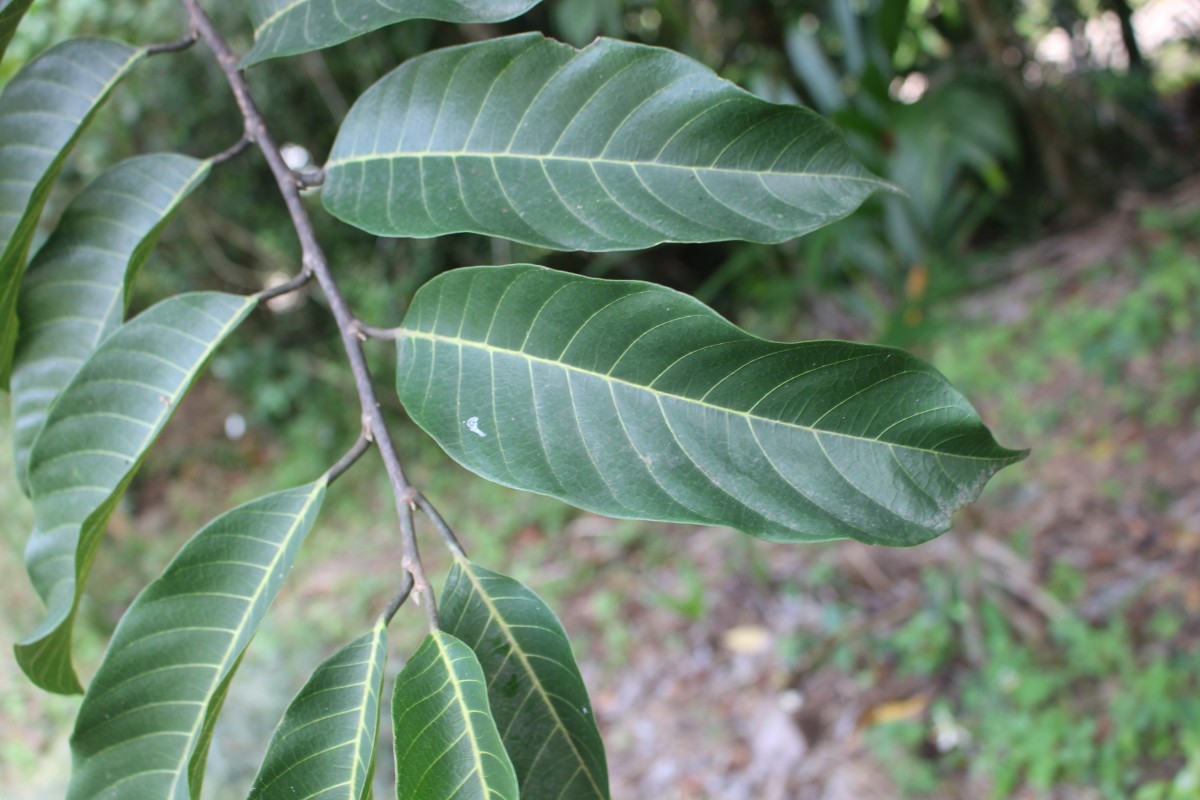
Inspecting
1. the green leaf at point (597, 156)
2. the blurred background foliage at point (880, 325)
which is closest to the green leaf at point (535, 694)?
the green leaf at point (597, 156)

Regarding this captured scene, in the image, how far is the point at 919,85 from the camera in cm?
344

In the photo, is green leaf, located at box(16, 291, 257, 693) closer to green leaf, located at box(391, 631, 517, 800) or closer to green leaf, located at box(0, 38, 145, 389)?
green leaf, located at box(0, 38, 145, 389)

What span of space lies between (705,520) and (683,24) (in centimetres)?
272

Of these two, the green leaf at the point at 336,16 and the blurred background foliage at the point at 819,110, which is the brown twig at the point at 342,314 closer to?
the green leaf at the point at 336,16

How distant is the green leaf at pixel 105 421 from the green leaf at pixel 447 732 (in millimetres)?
→ 235

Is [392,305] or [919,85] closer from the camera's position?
[919,85]

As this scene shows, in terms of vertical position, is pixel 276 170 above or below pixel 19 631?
above

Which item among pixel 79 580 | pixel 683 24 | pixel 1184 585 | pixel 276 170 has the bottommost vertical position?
pixel 1184 585

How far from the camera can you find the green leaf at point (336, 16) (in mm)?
514

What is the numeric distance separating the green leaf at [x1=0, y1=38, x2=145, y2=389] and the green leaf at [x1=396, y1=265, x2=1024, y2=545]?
0.34 metres

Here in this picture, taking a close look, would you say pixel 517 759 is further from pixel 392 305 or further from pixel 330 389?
pixel 330 389

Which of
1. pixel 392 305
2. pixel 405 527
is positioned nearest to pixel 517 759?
pixel 405 527

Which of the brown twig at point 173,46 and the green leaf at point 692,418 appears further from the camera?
the brown twig at point 173,46

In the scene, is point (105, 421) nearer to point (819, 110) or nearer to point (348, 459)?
point (348, 459)
